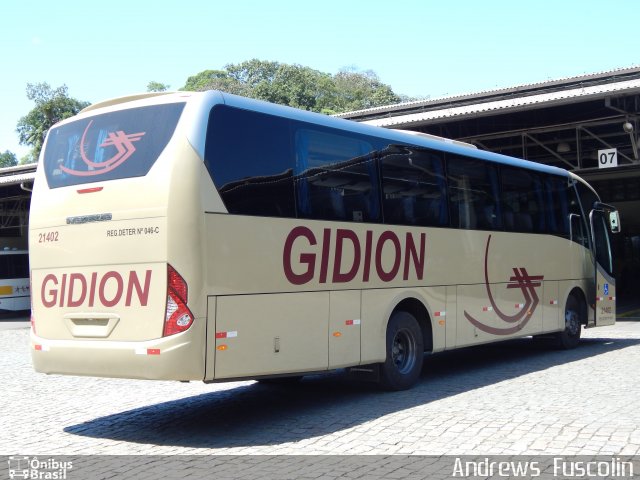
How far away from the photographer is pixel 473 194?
1147 cm

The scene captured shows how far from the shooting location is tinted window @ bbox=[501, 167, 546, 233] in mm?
12336

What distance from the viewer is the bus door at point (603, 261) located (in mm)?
15078

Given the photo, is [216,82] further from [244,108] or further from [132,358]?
[132,358]

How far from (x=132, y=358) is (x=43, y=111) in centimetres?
7892

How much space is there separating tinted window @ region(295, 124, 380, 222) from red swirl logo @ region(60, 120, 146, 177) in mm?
1802

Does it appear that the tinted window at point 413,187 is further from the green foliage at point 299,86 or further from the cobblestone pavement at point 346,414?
the green foliage at point 299,86

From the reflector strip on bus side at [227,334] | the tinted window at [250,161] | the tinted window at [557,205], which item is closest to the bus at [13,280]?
the tinted window at [557,205]

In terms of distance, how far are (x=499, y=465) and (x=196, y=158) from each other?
12.7ft

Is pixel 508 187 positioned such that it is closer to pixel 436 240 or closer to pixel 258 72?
pixel 436 240

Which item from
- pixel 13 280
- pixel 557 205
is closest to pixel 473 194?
pixel 557 205

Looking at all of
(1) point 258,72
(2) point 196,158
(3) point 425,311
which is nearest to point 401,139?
Answer: (3) point 425,311

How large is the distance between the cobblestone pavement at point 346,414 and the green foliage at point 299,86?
79.2 metres

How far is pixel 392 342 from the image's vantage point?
31.4 ft

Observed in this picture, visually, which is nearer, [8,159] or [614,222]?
[614,222]
